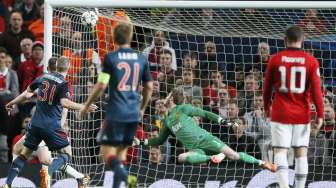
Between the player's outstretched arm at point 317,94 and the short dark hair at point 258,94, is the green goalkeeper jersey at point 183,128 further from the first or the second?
the player's outstretched arm at point 317,94

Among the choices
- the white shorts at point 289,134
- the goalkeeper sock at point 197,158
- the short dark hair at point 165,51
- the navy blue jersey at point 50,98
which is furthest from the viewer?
the short dark hair at point 165,51

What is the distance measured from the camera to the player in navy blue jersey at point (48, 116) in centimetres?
1186

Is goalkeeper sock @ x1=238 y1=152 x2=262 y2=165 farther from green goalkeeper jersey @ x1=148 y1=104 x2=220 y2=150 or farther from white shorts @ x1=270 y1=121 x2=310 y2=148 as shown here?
white shorts @ x1=270 y1=121 x2=310 y2=148

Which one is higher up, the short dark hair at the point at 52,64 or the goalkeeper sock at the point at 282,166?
the short dark hair at the point at 52,64

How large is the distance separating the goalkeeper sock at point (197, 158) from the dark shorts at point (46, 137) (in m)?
2.00

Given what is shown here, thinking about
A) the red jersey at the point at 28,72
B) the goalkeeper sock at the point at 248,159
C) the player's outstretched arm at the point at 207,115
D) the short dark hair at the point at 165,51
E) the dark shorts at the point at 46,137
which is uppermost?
the short dark hair at the point at 165,51

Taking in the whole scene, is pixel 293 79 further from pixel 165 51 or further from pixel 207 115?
pixel 165 51

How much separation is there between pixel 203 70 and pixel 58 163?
10.2ft

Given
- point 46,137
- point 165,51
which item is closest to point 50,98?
point 46,137

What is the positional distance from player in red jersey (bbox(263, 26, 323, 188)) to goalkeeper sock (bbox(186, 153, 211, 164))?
10.5ft

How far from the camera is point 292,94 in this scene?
395 inches

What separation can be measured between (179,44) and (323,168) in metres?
2.96

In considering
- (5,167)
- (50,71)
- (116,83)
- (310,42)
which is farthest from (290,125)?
(5,167)

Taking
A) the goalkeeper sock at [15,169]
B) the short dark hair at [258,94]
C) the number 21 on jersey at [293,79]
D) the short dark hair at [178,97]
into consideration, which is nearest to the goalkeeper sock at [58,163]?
the goalkeeper sock at [15,169]
